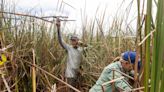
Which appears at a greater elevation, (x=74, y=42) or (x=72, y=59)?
(x=74, y=42)

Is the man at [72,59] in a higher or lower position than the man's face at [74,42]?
lower

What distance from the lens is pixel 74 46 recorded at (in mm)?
6375

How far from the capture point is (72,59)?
6.21m

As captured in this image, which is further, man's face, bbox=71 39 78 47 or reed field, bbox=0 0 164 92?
man's face, bbox=71 39 78 47

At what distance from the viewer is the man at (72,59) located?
6004mm

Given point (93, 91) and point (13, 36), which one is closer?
point (93, 91)

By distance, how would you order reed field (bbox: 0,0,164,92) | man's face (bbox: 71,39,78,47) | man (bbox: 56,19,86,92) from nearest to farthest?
reed field (bbox: 0,0,164,92) < man (bbox: 56,19,86,92) < man's face (bbox: 71,39,78,47)

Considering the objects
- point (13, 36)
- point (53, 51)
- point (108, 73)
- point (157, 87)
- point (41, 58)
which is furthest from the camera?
point (53, 51)

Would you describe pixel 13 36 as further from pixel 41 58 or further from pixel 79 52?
pixel 79 52

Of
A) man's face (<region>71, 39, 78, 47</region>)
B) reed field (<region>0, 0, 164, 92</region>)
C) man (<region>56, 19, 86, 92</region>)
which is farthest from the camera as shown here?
man's face (<region>71, 39, 78, 47</region>)

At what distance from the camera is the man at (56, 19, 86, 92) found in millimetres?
6004

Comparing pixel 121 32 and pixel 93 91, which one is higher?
pixel 121 32

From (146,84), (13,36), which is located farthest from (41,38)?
(146,84)

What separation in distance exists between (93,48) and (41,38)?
3.09 feet
